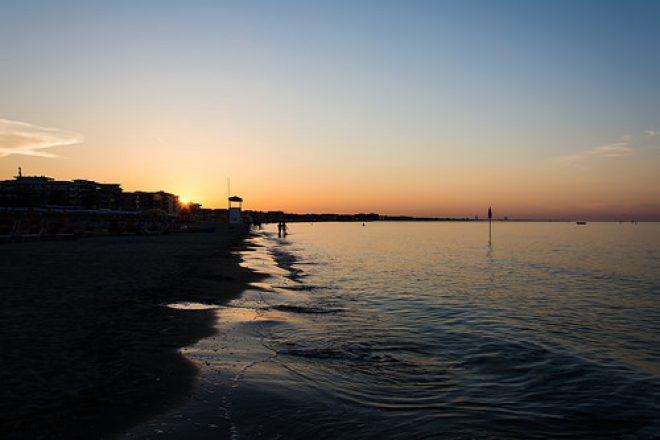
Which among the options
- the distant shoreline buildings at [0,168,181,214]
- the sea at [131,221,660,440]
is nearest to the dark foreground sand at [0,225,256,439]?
the sea at [131,221,660,440]

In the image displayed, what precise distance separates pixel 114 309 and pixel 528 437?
9979 mm

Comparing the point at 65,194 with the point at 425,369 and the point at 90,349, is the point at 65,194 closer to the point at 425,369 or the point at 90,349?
the point at 90,349

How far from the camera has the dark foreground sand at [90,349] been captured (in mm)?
5273

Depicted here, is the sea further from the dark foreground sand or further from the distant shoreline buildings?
the distant shoreline buildings

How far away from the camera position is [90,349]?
775cm

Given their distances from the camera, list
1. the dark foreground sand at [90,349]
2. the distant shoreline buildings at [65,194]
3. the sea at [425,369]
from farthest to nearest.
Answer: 1. the distant shoreline buildings at [65,194]
2. the sea at [425,369]
3. the dark foreground sand at [90,349]

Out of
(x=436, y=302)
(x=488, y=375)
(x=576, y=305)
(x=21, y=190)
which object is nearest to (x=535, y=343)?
(x=488, y=375)

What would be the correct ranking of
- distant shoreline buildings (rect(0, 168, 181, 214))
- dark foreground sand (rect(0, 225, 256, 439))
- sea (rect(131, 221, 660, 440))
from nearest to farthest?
dark foreground sand (rect(0, 225, 256, 439))
sea (rect(131, 221, 660, 440))
distant shoreline buildings (rect(0, 168, 181, 214))

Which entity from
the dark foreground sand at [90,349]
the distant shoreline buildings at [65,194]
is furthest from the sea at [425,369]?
the distant shoreline buildings at [65,194]

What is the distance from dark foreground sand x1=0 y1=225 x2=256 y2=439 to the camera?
17.3 ft

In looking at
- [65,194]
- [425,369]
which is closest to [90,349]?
[425,369]

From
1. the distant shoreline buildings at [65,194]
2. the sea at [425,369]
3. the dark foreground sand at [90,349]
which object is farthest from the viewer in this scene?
the distant shoreline buildings at [65,194]

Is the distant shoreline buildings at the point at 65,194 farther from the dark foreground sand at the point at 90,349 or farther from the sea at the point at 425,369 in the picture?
the sea at the point at 425,369

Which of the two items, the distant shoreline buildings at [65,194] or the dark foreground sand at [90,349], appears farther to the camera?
the distant shoreline buildings at [65,194]
